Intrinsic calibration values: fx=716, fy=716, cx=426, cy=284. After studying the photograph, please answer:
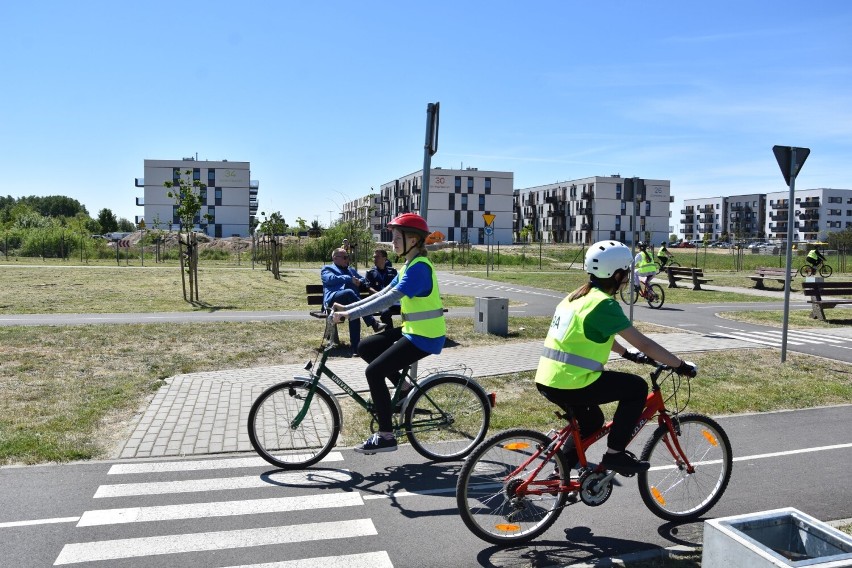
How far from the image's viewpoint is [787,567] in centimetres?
274

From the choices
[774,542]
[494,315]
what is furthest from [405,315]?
[494,315]

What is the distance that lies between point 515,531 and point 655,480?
1.02 m

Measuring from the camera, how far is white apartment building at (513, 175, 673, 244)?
109m

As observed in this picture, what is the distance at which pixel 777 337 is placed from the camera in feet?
44.5

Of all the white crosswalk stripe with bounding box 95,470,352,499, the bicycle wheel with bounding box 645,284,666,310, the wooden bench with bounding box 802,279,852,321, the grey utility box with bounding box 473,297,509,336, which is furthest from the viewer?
the bicycle wheel with bounding box 645,284,666,310

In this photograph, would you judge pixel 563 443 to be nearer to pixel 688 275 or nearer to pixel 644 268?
pixel 644 268

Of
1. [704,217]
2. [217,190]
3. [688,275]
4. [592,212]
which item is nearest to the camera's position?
[688,275]

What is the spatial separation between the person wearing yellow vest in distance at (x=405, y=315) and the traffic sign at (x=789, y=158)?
263 inches

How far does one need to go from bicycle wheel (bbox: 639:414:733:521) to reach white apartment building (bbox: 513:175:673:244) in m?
98.3

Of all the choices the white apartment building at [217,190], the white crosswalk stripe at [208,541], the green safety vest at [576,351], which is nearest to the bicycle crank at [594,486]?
the green safety vest at [576,351]

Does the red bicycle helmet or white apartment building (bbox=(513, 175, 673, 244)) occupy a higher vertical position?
white apartment building (bbox=(513, 175, 673, 244))

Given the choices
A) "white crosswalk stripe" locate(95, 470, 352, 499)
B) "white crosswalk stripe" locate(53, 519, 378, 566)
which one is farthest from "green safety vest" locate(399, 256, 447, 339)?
"white crosswalk stripe" locate(53, 519, 378, 566)

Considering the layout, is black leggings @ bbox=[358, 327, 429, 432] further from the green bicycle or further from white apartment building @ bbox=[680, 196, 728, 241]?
white apartment building @ bbox=[680, 196, 728, 241]

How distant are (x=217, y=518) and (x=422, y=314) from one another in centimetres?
205
